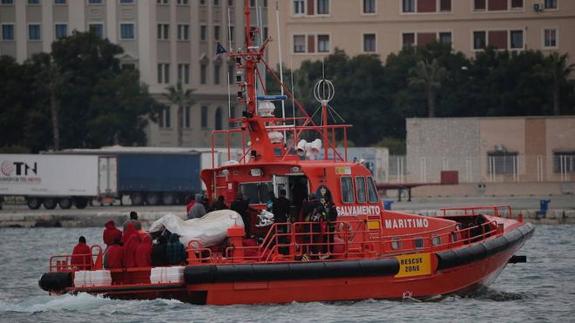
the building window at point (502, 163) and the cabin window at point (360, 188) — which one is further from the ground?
the building window at point (502, 163)

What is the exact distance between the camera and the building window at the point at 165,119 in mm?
98912

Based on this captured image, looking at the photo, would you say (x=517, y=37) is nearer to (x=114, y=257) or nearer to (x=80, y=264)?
(x=80, y=264)

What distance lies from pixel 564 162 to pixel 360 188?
151 ft

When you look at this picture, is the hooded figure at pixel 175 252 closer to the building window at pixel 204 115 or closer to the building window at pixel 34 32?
the building window at pixel 34 32

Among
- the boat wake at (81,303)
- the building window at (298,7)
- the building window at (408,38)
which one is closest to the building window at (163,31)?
the building window at (298,7)

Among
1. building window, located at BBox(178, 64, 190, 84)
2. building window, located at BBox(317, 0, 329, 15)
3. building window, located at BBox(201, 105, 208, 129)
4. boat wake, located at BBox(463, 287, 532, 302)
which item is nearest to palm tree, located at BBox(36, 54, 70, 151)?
building window, located at BBox(317, 0, 329, 15)

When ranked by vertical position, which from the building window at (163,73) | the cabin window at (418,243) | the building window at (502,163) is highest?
the building window at (163,73)

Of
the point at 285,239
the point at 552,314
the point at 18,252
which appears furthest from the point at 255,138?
the point at 18,252

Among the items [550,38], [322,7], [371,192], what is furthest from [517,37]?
[371,192]

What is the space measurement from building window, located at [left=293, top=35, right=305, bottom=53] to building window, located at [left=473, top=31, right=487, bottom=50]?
363 inches

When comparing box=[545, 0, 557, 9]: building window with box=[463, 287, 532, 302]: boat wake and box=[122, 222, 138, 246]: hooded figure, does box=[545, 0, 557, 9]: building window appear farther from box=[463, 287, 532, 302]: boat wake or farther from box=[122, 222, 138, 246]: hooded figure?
box=[122, 222, 138, 246]: hooded figure

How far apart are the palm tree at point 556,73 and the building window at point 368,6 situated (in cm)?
1148

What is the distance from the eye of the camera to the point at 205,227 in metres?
26.6

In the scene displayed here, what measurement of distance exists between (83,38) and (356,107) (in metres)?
14.7
